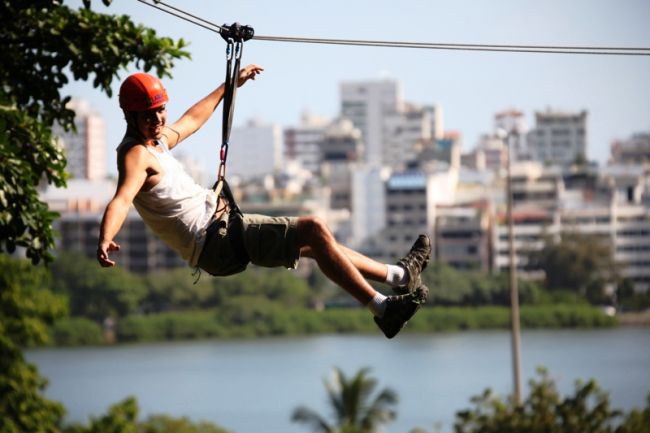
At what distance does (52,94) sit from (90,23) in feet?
1.58

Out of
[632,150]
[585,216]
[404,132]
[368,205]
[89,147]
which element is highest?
[404,132]

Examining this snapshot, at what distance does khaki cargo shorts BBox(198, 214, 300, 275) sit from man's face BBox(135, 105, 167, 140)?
43cm

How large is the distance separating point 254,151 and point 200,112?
14554 cm

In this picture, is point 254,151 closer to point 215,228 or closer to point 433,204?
point 433,204

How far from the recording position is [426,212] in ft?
307

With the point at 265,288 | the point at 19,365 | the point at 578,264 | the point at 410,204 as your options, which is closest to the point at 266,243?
the point at 19,365

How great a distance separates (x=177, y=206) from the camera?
6.47 metres

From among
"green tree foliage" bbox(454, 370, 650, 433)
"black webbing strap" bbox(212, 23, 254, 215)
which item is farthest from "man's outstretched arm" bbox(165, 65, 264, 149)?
"green tree foliage" bbox(454, 370, 650, 433)

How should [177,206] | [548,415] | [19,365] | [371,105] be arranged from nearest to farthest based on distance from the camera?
[177,206]
[19,365]
[548,415]
[371,105]

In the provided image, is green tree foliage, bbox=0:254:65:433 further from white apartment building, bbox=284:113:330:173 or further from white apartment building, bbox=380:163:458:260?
white apartment building, bbox=284:113:330:173

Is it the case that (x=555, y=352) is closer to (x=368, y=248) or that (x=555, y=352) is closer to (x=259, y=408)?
(x=259, y=408)

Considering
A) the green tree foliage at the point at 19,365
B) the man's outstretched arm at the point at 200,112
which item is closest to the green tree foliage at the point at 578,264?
the green tree foliage at the point at 19,365

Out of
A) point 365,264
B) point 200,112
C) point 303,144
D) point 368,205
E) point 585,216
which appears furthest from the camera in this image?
point 303,144

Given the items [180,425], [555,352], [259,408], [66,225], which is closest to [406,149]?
[66,225]
